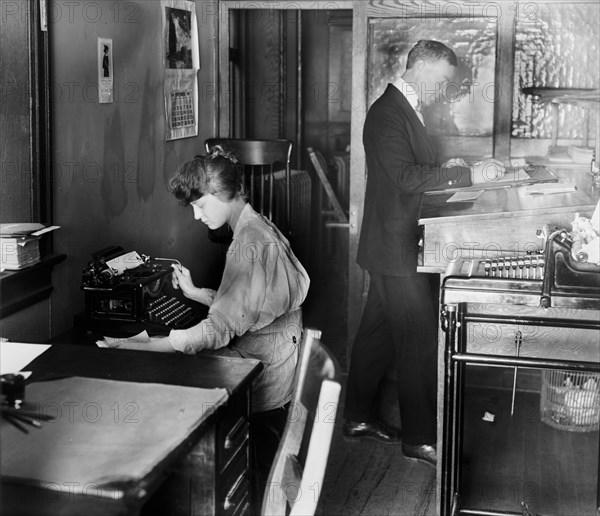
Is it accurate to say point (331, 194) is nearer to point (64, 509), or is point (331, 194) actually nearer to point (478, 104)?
point (478, 104)

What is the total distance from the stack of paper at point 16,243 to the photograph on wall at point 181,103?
5.49 ft

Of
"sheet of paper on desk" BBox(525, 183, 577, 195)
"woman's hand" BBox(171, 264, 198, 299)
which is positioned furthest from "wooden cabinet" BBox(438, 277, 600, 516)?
"woman's hand" BBox(171, 264, 198, 299)

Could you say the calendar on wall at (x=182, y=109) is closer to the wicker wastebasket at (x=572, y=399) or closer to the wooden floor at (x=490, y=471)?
the wooden floor at (x=490, y=471)

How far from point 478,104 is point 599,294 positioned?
2152 millimetres

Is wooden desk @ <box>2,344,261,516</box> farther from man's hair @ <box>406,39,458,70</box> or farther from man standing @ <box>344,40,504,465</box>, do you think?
man's hair @ <box>406,39,458,70</box>

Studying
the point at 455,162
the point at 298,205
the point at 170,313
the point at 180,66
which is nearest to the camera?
the point at 170,313

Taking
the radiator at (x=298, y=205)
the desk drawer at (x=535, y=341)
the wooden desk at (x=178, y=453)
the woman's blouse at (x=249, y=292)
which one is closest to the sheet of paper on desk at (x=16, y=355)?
the wooden desk at (x=178, y=453)

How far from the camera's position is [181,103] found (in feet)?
16.2

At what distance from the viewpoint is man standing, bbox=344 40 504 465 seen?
13.8 ft

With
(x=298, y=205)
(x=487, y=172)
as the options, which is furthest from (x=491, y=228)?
(x=298, y=205)

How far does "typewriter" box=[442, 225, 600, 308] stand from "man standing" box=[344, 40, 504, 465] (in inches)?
35.0

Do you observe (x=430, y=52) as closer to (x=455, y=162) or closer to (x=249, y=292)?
(x=455, y=162)

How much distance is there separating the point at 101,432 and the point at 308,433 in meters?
0.46

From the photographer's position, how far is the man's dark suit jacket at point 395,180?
4.19 metres
